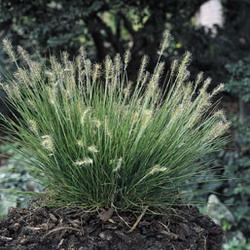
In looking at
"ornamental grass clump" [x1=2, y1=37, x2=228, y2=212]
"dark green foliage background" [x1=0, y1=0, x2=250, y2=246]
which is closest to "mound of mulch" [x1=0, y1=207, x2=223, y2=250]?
"ornamental grass clump" [x1=2, y1=37, x2=228, y2=212]

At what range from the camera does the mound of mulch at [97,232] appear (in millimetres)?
1844

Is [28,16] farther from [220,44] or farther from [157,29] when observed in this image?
[220,44]

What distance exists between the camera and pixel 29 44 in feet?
13.2

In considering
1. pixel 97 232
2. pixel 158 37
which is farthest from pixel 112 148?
pixel 158 37

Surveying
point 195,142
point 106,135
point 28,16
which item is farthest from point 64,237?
point 28,16

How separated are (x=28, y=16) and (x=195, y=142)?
240 centimetres

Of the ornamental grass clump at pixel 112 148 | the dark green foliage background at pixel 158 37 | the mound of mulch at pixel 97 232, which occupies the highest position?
the dark green foliage background at pixel 158 37

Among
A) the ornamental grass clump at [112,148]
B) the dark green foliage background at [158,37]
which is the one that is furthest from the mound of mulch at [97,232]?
the dark green foliage background at [158,37]

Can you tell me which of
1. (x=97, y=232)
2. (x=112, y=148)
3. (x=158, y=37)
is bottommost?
(x=97, y=232)

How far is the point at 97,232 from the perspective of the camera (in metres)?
1.87

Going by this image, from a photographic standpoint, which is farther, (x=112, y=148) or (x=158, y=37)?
(x=158, y=37)

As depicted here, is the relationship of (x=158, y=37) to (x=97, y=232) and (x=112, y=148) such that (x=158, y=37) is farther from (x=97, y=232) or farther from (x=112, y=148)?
(x=97, y=232)

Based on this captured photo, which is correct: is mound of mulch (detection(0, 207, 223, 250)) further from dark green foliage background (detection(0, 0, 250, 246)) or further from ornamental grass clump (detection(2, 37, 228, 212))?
dark green foliage background (detection(0, 0, 250, 246))

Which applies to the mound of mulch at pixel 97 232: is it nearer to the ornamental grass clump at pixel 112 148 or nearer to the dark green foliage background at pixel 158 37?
the ornamental grass clump at pixel 112 148
